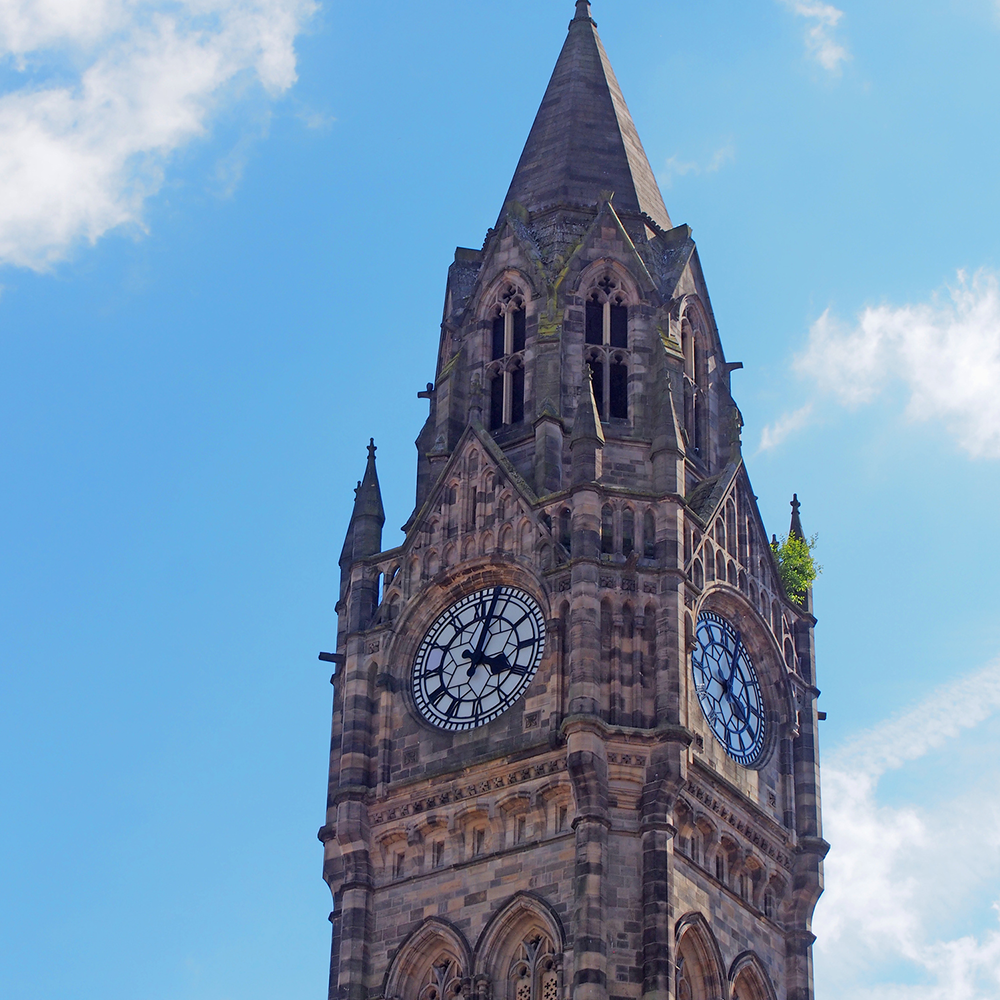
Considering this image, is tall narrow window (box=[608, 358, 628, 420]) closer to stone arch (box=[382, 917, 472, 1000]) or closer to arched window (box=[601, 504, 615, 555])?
arched window (box=[601, 504, 615, 555])

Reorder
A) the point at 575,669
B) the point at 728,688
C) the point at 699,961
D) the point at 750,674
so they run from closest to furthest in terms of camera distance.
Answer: the point at 699,961, the point at 575,669, the point at 728,688, the point at 750,674

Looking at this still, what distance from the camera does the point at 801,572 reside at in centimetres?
7238

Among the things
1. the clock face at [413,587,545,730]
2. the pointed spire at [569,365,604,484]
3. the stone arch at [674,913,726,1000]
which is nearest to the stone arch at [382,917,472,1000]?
the stone arch at [674,913,726,1000]

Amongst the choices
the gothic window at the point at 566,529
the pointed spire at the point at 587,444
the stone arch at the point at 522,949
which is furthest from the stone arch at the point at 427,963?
the pointed spire at the point at 587,444

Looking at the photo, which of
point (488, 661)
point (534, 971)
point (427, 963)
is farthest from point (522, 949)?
point (488, 661)

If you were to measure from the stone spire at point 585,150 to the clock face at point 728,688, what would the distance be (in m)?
14.0

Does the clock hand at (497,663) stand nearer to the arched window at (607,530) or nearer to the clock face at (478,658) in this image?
the clock face at (478,658)

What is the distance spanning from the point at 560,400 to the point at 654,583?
23.4 ft

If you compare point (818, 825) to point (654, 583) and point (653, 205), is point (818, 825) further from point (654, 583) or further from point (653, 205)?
point (653, 205)

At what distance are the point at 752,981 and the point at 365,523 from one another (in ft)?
54.0

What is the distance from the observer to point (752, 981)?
63344 mm

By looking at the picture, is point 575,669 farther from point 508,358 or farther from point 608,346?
point 508,358

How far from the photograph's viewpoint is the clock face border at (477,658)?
64.5 m

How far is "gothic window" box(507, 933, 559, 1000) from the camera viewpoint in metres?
59.9
